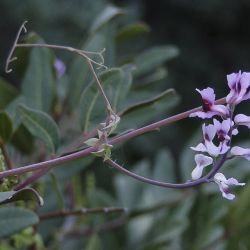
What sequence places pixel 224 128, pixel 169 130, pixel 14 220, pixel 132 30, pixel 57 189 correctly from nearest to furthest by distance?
pixel 224 128 → pixel 14 220 → pixel 57 189 → pixel 132 30 → pixel 169 130

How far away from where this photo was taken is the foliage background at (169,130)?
114cm

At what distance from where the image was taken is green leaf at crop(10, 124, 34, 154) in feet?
3.16

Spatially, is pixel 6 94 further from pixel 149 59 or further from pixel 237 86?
pixel 237 86

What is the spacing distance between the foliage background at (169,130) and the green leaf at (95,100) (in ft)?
0.51

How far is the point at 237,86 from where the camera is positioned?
0.64m

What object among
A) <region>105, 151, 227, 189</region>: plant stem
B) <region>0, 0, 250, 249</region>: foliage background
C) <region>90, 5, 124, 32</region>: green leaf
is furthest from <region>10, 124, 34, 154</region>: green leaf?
<region>105, 151, 227, 189</region>: plant stem

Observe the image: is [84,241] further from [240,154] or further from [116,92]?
[240,154]

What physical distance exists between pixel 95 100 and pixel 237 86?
0.25 m

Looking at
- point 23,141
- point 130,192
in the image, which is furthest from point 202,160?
point 130,192

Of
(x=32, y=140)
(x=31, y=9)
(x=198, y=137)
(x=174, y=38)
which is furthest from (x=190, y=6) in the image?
(x=32, y=140)

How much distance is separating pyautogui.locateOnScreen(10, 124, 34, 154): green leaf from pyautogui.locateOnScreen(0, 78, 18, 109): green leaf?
0.05 m

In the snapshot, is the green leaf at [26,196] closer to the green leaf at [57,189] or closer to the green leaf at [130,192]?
the green leaf at [57,189]

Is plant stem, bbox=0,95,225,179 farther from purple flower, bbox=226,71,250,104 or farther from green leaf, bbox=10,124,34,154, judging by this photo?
green leaf, bbox=10,124,34,154

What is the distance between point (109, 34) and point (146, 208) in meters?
0.26
